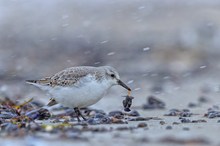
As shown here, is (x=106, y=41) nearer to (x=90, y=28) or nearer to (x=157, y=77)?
(x=90, y=28)

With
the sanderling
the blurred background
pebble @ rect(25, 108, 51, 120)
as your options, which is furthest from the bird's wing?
the blurred background

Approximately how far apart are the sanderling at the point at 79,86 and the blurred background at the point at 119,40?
357 cm

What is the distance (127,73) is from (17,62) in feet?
8.97

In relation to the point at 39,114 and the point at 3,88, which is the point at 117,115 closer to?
the point at 39,114

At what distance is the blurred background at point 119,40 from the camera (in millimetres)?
15242

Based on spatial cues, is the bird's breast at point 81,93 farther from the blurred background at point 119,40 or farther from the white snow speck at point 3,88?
the white snow speck at point 3,88

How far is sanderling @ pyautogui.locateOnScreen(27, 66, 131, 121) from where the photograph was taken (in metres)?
8.36

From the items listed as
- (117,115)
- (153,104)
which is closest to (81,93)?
(117,115)

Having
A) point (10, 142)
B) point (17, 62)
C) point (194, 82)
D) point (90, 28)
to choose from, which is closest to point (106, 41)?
point (90, 28)

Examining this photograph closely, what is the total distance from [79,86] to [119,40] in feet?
34.5

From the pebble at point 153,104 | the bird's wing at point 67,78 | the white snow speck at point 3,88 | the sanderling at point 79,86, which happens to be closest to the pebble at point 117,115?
the sanderling at point 79,86

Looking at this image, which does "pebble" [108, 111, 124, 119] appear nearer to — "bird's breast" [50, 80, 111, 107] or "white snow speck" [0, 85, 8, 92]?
"bird's breast" [50, 80, 111, 107]

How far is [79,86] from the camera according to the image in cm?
836

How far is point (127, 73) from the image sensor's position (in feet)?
51.1
